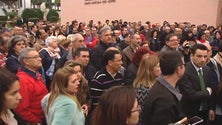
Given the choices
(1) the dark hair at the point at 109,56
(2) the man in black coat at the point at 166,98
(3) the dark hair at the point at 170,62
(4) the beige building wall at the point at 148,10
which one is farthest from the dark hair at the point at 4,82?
(4) the beige building wall at the point at 148,10

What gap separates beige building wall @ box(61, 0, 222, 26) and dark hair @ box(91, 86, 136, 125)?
801 inches

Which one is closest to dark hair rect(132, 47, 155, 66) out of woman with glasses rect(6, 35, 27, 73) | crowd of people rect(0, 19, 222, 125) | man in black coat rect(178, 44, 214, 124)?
crowd of people rect(0, 19, 222, 125)

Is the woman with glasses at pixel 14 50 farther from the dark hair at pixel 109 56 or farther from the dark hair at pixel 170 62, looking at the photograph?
the dark hair at pixel 170 62

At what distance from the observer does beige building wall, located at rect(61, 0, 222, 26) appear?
875 inches

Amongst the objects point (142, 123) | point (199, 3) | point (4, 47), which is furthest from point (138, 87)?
point (199, 3)

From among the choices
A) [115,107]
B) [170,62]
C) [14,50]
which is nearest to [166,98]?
[170,62]

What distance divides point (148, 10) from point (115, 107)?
24.0 m

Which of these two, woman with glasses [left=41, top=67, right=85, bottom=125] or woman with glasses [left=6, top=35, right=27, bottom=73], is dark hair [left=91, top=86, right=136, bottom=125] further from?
woman with glasses [left=6, top=35, right=27, bottom=73]

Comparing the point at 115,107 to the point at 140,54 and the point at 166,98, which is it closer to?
the point at 166,98

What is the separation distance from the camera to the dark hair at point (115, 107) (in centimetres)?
257

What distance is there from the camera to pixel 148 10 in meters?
26.0

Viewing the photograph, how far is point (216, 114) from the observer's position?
5449 millimetres

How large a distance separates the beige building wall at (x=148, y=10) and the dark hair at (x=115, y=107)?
20.3 m

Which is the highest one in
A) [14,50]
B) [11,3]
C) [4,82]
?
[11,3]
